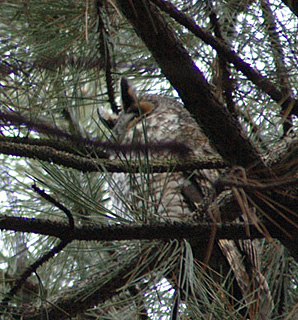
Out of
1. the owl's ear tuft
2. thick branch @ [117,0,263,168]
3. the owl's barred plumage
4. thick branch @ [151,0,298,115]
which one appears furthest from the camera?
the owl's ear tuft

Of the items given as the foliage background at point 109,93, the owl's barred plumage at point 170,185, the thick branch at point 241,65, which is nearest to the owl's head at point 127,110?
the owl's barred plumage at point 170,185

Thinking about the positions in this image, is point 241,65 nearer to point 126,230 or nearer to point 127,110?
point 126,230

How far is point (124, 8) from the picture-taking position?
119 centimetres

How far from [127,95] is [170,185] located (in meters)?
0.60

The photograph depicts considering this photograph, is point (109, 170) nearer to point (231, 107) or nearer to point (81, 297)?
point (81, 297)

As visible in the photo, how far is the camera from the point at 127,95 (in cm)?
→ 257

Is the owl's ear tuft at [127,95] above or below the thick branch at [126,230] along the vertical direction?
above

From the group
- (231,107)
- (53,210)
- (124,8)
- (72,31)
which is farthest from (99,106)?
(124,8)

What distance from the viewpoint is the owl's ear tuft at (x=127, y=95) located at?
252 cm

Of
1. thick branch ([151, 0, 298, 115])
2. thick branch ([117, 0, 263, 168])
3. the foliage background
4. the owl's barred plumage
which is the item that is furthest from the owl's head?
thick branch ([117, 0, 263, 168])

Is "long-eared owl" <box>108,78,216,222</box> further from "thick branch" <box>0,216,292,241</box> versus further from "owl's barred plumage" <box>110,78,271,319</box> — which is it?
"thick branch" <box>0,216,292,241</box>

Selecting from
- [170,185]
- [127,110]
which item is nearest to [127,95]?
[127,110]

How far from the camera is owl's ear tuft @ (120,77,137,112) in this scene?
2.52 m

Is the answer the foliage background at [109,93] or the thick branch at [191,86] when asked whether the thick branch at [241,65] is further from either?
the thick branch at [191,86]
